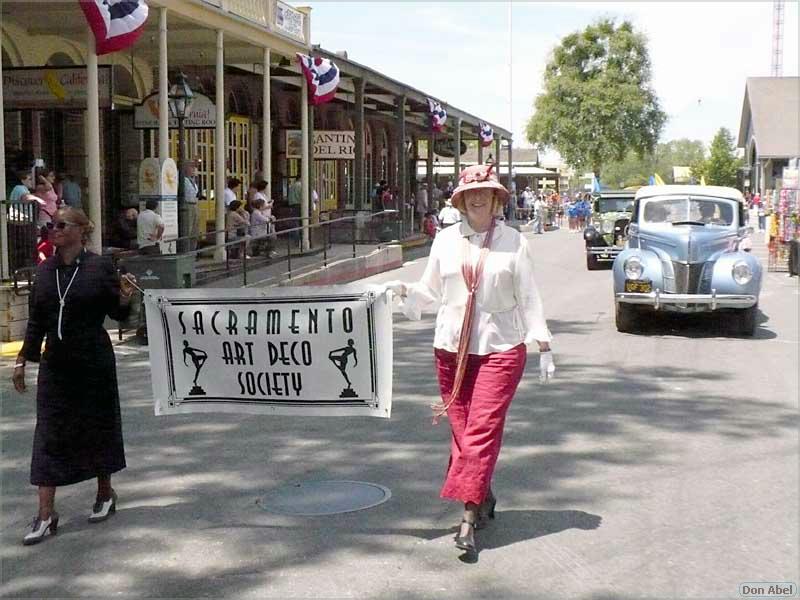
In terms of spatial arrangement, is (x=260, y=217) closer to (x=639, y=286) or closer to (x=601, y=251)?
(x=601, y=251)

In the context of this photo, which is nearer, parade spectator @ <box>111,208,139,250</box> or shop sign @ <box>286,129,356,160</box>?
parade spectator @ <box>111,208,139,250</box>

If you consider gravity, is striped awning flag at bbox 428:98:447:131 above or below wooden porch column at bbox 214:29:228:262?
above

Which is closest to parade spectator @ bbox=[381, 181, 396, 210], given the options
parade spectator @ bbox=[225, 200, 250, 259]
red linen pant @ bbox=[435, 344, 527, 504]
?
parade spectator @ bbox=[225, 200, 250, 259]

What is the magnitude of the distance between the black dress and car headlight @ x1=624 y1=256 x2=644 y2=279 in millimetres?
9092

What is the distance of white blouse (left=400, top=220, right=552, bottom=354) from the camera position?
565cm

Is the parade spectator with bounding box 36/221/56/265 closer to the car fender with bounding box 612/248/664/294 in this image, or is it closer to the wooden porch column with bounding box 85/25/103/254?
the wooden porch column with bounding box 85/25/103/254

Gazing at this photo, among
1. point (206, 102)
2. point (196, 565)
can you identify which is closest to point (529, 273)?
point (196, 565)

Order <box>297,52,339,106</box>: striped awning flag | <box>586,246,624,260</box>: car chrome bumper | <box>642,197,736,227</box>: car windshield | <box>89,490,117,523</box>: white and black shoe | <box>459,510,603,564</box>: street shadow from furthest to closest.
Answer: <box>586,246,624,260</box>: car chrome bumper, <box>297,52,339,106</box>: striped awning flag, <box>642,197,736,227</box>: car windshield, <box>89,490,117,523</box>: white and black shoe, <box>459,510,603,564</box>: street shadow

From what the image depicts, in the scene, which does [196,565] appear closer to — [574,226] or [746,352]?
[746,352]

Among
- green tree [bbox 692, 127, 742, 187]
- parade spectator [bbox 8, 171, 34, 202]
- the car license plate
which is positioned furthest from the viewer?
green tree [bbox 692, 127, 742, 187]

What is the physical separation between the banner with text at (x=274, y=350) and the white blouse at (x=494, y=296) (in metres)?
0.42

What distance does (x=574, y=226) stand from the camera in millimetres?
50469

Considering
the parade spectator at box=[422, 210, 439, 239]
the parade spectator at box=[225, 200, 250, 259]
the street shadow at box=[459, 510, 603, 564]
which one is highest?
the parade spectator at box=[225, 200, 250, 259]

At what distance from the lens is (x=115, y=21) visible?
48.9 ft
